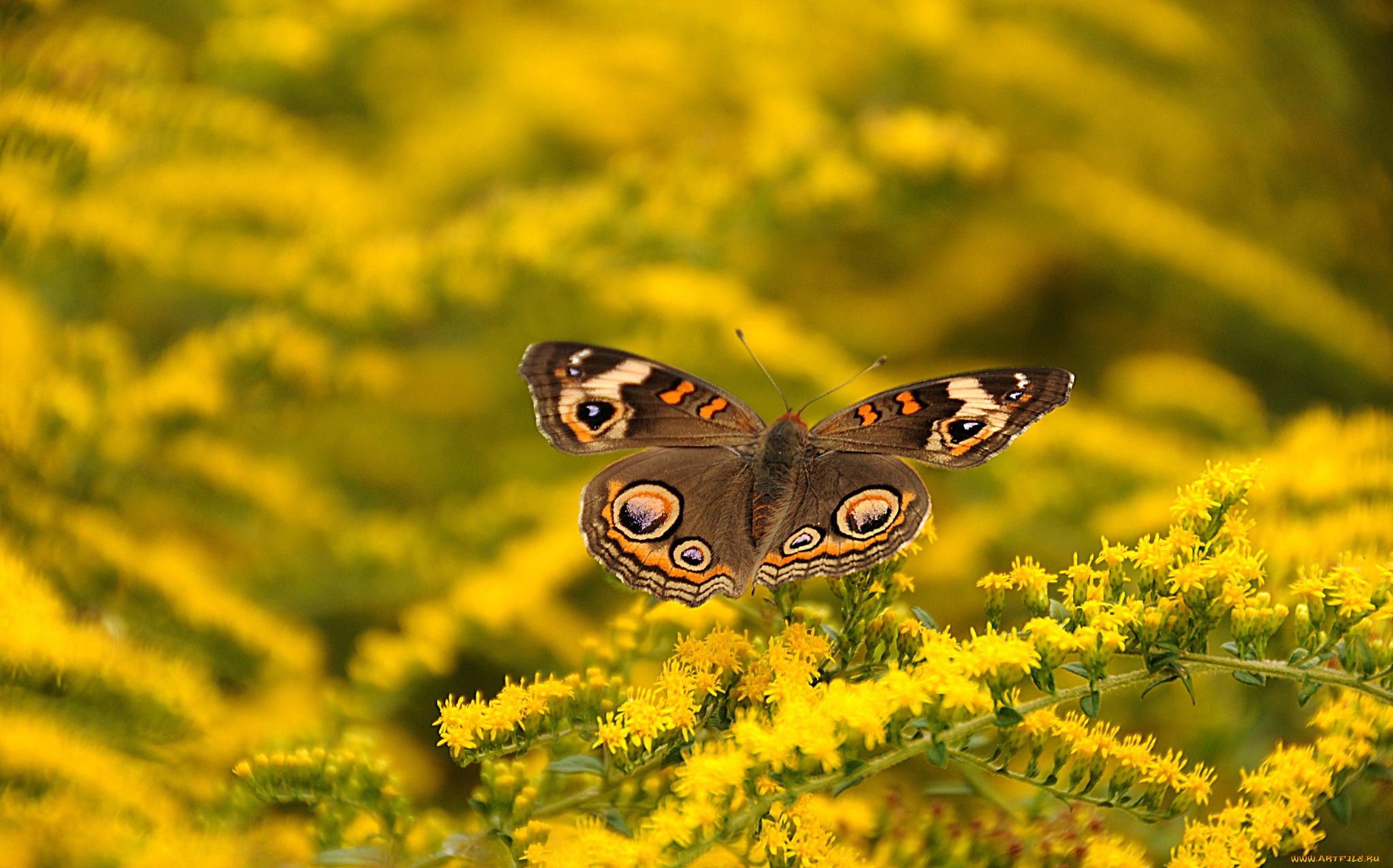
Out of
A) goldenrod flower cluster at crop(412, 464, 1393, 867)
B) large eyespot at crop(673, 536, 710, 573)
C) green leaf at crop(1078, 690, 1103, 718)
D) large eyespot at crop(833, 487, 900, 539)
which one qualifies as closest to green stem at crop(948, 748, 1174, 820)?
goldenrod flower cluster at crop(412, 464, 1393, 867)

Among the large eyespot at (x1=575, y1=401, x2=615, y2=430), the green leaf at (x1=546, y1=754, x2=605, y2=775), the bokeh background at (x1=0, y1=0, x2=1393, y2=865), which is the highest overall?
the bokeh background at (x1=0, y1=0, x2=1393, y2=865)

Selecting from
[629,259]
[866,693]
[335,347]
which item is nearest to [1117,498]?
[629,259]

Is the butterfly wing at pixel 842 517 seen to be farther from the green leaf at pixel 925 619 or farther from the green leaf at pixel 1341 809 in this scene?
the green leaf at pixel 1341 809

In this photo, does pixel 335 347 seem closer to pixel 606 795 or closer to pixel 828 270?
pixel 606 795

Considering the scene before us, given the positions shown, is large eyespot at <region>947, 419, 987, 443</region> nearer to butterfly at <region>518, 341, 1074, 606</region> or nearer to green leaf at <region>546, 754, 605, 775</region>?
butterfly at <region>518, 341, 1074, 606</region>

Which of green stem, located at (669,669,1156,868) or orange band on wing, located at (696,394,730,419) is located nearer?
green stem, located at (669,669,1156,868)
